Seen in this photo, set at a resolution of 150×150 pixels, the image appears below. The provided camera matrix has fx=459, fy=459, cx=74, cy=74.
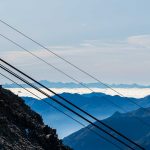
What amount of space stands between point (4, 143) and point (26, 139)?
480 centimetres

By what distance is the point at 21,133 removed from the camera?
102 ft

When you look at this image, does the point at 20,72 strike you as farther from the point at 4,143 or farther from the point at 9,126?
the point at 9,126

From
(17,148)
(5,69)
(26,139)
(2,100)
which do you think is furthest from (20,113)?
(5,69)

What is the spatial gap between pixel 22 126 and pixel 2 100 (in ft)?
9.02

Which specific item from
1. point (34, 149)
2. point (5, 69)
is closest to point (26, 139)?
point (34, 149)

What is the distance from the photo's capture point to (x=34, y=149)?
30.2 m

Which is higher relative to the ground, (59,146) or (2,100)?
(2,100)

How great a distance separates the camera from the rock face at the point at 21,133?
28.1m

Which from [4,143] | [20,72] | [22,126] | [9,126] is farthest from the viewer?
[22,126]

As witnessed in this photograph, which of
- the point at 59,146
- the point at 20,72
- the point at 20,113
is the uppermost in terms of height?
the point at 20,72

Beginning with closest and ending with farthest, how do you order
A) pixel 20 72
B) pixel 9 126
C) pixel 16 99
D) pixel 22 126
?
1. pixel 20 72
2. pixel 9 126
3. pixel 22 126
4. pixel 16 99

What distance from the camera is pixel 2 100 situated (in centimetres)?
3450

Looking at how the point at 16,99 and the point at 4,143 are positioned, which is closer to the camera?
the point at 4,143

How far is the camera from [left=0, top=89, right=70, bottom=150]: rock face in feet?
92.1
